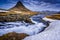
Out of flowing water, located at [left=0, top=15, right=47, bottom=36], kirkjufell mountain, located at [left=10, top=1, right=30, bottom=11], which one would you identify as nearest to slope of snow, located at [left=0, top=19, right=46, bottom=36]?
flowing water, located at [left=0, top=15, right=47, bottom=36]

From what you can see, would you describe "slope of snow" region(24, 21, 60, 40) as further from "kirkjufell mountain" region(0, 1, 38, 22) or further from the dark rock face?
"kirkjufell mountain" region(0, 1, 38, 22)

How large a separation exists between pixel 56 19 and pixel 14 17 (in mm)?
700

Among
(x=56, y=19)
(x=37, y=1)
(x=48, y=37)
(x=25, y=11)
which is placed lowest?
(x=48, y=37)

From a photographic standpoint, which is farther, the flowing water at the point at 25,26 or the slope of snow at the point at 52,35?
the flowing water at the point at 25,26

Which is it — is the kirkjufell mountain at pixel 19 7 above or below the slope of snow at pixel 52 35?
above

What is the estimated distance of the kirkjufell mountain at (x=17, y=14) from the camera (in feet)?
7.06

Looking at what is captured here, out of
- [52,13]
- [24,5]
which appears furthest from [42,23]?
[24,5]

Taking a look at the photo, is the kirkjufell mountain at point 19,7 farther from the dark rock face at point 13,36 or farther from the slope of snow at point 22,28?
the dark rock face at point 13,36

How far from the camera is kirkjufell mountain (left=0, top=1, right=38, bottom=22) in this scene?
7.06ft

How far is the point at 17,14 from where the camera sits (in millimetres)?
2184

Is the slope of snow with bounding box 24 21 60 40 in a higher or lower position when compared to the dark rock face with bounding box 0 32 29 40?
higher

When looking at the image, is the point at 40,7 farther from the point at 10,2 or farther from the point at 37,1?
the point at 10,2

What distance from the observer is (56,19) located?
7.30 ft

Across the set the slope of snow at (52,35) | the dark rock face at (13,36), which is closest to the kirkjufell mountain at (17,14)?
the dark rock face at (13,36)
